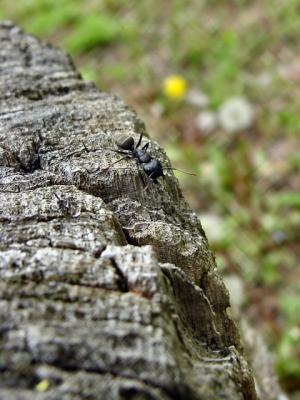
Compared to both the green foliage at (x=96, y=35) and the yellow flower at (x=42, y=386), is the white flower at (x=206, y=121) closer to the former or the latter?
the green foliage at (x=96, y=35)

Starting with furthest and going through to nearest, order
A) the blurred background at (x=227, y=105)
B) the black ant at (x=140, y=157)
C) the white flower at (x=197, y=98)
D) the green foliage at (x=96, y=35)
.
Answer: the green foliage at (x=96, y=35), the white flower at (x=197, y=98), the blurred background at (x=227, y=105), the black ant at (x=140, y=157)

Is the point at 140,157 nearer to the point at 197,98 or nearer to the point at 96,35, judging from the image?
the point at 197,98

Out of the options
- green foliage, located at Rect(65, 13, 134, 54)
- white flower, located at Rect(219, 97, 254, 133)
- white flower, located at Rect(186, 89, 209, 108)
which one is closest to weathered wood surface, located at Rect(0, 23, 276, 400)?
white flower, located at Rect(219, 97, 254, 133)

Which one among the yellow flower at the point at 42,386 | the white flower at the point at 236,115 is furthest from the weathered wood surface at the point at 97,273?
the white flower at the point at 236,115

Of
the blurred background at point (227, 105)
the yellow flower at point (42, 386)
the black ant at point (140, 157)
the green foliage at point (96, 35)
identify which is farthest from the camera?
the green foliage at point (96, 35)

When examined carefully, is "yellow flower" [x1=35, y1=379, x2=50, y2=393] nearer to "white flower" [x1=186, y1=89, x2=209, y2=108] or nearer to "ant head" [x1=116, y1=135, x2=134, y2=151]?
"ant head" [x1=116, y1=135, x2=134, y2=151]
